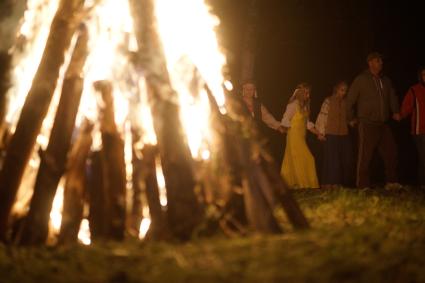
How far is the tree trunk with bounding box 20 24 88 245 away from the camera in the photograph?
596 cm

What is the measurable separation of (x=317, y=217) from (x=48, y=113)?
2.73m

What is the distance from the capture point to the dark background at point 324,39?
18812mm

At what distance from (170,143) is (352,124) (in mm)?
5337

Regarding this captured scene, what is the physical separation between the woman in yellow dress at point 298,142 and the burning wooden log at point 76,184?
19.7ft

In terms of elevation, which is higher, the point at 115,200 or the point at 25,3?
the point at 25,3

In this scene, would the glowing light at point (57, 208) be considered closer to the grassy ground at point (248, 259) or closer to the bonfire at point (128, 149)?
the bonfire at point (128, 149)

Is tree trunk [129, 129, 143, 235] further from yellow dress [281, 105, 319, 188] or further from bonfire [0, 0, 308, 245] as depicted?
yellow dress [281, 105, 319, 188]

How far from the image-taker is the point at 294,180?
1185 cm

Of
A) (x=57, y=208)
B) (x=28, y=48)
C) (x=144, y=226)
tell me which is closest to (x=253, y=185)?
(x=144, y=226)

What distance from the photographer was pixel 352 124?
1077 centimetres

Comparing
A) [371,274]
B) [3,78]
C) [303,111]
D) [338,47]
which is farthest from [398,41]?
[371,274]

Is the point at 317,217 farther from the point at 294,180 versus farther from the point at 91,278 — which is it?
the point at 294,180

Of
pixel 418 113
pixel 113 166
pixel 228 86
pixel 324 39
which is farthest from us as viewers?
pixel 324 39

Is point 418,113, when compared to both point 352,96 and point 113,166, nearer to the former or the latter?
point 352,96
